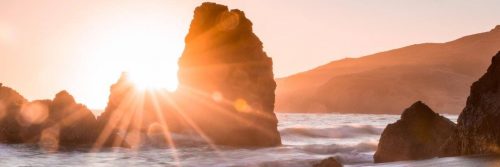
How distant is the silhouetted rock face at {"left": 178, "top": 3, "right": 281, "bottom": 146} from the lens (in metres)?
40.4

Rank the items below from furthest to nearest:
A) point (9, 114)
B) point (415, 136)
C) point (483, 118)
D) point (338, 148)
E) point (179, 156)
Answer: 1. point (9, 114)
2. point (338, 148)
3. point (179, 156)
4. point (415, 136)
5. point (483, 118)

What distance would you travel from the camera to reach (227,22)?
43875 millimetres

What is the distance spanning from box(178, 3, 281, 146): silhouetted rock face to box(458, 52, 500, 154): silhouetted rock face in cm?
2633

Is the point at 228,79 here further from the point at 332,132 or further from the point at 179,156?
the point at 332,132

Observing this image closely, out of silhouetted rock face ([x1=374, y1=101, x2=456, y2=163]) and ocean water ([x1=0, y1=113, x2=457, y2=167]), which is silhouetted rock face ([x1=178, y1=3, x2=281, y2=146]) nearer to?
ocean water ([x1=0, y1=113, x2=457, y2=167])

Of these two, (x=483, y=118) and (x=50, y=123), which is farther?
(x=50, y=123)

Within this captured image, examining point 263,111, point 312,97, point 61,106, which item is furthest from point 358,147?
point 312,97

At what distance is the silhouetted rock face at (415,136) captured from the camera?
21578 millimetres

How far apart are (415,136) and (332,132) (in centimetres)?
3562

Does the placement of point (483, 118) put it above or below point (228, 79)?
below

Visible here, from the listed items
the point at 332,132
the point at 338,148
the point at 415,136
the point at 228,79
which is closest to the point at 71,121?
the point at 228,79

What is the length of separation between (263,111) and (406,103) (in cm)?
14015

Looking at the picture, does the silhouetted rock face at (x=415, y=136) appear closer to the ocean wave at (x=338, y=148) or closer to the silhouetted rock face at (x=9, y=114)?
the ocean wave at (x=338, y=148)

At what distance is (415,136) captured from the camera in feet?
73.2
